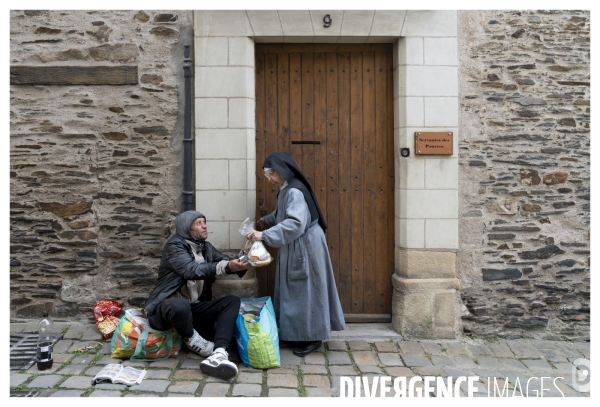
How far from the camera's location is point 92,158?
4609 millimetres

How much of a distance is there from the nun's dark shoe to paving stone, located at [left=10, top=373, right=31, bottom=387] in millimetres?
1900

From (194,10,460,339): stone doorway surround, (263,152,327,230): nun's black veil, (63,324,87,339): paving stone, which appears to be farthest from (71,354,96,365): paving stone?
(263,152,327,230): nun's black veil

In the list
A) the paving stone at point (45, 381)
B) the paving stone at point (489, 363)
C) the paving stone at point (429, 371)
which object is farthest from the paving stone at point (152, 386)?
the paving stone at point (489, 363)

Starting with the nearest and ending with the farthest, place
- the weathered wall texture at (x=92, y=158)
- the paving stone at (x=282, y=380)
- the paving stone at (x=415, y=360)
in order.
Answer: the paving stone at (x=282, y=380) < the paving stone at (x=415, y=360) < the weathered wall texture at (x=92, y=158)

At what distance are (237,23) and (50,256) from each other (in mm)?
2569

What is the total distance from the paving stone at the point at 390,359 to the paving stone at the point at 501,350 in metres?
0.85

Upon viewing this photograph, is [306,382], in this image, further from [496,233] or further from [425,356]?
[496,233]

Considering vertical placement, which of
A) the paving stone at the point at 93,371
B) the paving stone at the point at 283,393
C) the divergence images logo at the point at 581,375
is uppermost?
the paving stone at the point at 93,371

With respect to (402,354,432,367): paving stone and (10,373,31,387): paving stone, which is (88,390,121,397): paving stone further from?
(402,354,432,367): paving stone

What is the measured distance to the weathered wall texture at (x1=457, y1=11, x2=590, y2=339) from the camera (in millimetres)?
4586

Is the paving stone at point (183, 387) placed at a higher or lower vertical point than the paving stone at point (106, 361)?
lower

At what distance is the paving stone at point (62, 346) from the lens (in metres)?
4.15

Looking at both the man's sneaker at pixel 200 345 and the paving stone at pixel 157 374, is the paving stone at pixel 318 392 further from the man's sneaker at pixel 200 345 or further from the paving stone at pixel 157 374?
the paving stone at pixel 157 374

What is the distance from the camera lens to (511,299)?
4.65 meters
